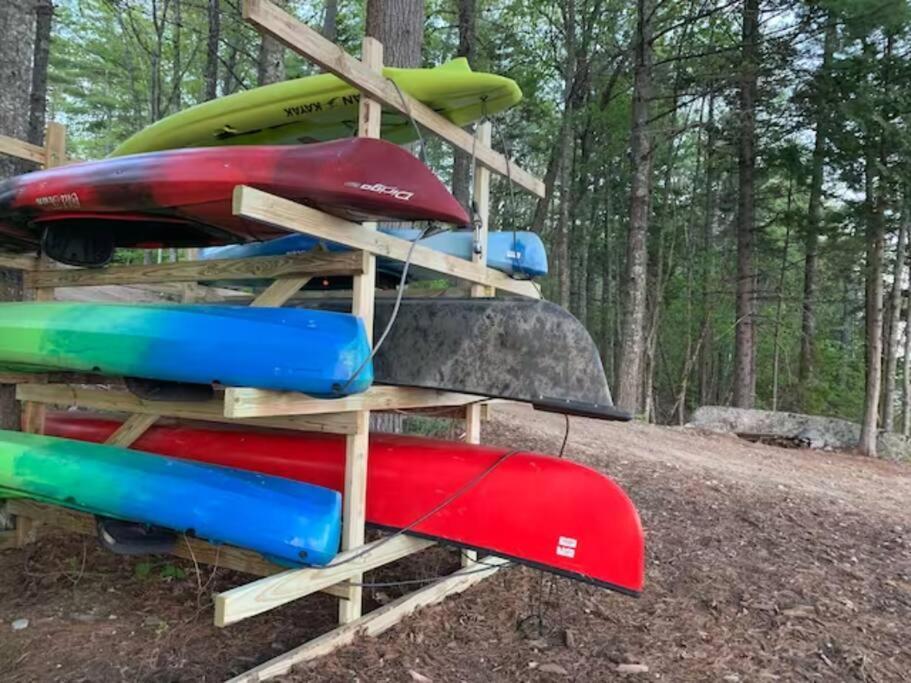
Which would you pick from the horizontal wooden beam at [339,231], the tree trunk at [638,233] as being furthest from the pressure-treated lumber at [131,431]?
the tree trunk at [638,233]

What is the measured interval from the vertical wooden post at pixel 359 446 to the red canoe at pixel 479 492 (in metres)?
0.22

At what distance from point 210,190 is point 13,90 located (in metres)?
2.27

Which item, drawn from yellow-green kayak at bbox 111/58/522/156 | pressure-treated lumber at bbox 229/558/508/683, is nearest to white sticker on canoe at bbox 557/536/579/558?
pressure-treated lumber at bbox 229/558/508/683

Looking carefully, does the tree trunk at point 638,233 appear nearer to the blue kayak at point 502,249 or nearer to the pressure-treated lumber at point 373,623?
the blue kayak at point 502,249

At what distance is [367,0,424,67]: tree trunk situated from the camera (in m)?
4.57

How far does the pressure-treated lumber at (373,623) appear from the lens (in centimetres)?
212

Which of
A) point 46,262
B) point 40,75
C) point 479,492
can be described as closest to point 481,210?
point 479,492

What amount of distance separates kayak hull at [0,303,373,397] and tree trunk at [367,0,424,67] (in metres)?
2.95

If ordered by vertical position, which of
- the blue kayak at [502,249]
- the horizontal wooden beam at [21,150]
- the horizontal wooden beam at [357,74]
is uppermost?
the horizontal wooden beam at [357,74]

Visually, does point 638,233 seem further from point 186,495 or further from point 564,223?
point 186,495

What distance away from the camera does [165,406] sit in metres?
2.59

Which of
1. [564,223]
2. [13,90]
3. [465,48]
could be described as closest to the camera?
[13,90]

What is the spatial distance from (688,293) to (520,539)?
1534cm

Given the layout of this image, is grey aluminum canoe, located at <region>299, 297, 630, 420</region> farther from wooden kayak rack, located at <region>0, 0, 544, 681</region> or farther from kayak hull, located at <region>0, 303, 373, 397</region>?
kayak hull, located at <region>0, 303, 373, 397</region>
